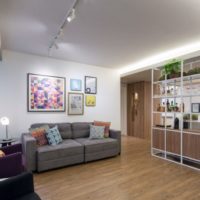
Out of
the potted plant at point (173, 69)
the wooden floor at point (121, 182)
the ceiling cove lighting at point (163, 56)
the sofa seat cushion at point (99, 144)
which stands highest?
the ceiling cove lighting at point (163, 56)

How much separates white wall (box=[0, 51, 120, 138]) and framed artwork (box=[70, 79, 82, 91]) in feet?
0.41

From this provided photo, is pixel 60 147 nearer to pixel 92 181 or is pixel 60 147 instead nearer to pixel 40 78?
pixel 92 181

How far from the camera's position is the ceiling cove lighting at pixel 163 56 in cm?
370

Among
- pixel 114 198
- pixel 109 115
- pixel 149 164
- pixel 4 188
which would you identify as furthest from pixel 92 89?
pixel 4 188

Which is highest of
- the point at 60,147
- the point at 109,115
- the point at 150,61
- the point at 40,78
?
the point at 150,61

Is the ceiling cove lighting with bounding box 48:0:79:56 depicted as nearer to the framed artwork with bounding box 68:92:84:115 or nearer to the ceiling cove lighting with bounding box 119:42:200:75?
the framed artwork with bounding box 68:92:84:115

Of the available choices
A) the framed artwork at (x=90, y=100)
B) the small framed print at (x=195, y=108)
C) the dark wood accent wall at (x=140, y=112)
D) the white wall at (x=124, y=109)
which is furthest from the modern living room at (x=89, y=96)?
the white wall at (x=124, y=109)

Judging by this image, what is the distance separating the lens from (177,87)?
4391 mm

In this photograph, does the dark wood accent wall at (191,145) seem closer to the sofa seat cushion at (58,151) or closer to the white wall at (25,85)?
the sofa seat cushion at (58,151)

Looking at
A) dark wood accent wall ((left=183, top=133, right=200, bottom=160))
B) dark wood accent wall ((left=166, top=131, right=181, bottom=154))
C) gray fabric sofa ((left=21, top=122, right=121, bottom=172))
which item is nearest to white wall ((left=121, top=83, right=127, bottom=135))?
gray fabric sofa ((left=21, top=122, right=121, bottom=172))

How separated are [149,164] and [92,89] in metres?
2.78

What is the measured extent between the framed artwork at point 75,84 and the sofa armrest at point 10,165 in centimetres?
310

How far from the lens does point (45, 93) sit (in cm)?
437

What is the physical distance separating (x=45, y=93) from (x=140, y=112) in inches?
158
